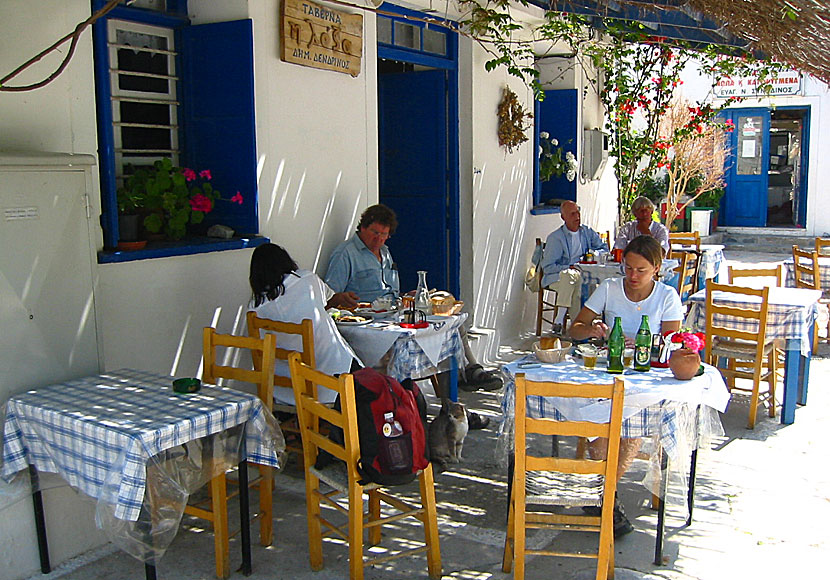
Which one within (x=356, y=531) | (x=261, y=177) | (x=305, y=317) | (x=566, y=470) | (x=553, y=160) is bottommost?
(x=356, y=531)

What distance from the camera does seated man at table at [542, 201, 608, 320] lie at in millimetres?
8172

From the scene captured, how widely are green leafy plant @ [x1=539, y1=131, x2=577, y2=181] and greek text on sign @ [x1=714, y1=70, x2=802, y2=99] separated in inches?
249

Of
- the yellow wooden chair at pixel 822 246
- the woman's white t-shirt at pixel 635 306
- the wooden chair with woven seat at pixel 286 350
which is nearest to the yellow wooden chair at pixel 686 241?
the yellow wooden chair at pixel 822 246

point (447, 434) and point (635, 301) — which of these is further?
point (447, 434)

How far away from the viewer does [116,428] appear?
3.15 m

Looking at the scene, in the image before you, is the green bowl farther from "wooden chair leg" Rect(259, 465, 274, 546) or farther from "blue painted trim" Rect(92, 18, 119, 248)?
"blue painted trim" Rect(92, 18, 119, 248)

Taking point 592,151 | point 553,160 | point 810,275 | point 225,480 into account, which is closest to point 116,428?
point 225,480

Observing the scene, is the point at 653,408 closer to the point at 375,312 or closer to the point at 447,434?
the point at 447,434

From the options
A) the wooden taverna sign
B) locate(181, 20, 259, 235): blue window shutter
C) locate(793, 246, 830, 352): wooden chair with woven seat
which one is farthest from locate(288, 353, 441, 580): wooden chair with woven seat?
locate(793, 246, 830, 352): wooden chair with woven seat

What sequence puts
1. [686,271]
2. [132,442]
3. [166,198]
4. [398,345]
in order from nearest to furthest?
[132,442] → [166,198] → [398,345] → [686,271]

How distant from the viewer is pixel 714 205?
620 inches

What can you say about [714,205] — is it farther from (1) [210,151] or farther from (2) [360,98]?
(1) [210,151]

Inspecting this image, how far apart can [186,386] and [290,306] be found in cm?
119

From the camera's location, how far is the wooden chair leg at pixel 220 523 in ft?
11.9
